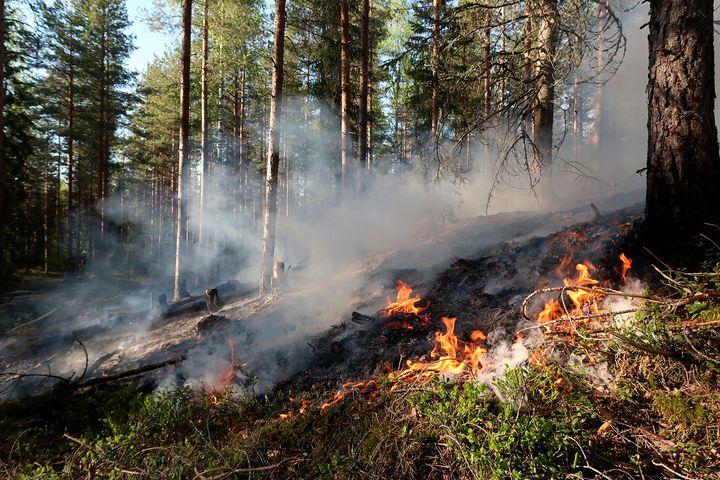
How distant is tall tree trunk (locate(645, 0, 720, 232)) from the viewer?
361cm

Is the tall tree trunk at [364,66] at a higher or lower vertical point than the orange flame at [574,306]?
higher

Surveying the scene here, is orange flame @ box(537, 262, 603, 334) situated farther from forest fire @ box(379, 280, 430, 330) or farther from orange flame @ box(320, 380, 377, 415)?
orange flame @ box(320, 380, 377, 415)

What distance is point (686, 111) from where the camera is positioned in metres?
3.63

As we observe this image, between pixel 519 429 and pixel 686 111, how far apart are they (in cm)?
364

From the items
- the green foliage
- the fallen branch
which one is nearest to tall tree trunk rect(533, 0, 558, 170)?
the green foliage

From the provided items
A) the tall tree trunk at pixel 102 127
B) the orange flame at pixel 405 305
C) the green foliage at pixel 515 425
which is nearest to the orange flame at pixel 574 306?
the green foliage at pixel 515 425

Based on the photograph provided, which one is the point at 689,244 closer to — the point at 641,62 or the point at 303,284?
the point at 303,284

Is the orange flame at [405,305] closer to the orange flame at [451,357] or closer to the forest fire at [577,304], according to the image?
the orange flame at [451,357]

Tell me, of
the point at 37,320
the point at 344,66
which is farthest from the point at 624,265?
the point at 37,320

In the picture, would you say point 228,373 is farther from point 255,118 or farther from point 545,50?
point 255,118

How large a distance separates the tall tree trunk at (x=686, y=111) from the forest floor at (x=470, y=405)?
0.53 metres

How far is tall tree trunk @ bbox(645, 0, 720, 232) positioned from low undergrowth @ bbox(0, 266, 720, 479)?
2.68 ft

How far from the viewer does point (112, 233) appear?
3003 centimetres

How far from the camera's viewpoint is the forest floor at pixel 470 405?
244 centimetres
